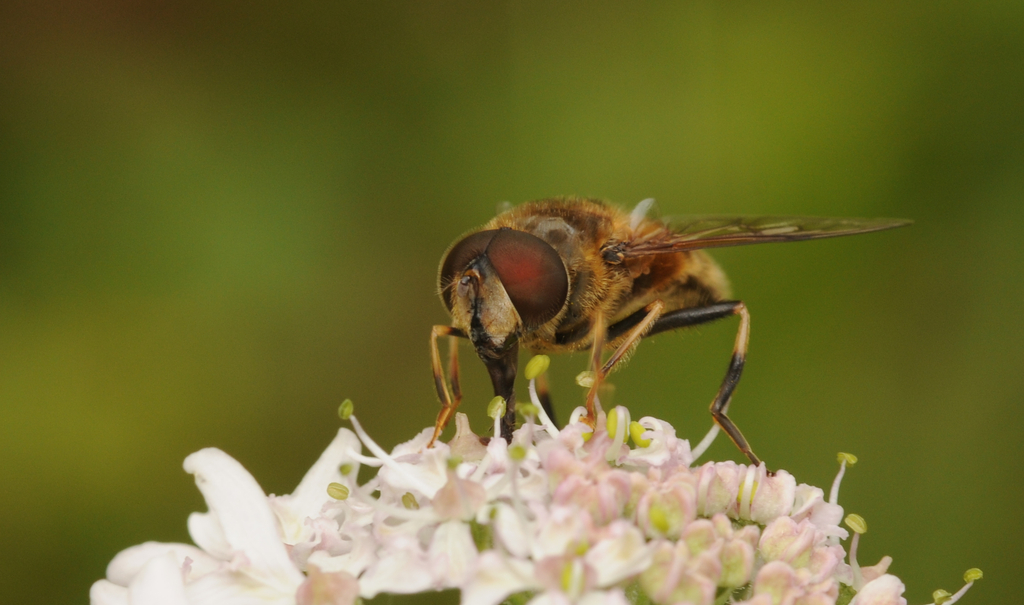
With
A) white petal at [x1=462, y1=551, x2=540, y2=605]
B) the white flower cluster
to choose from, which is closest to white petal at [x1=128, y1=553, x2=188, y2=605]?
the white flower cluster

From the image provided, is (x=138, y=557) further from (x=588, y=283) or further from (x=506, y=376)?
(x=588, y=283)

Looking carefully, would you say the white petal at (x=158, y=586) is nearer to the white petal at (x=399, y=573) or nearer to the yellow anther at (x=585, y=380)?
the white petal at (x=399, y=573)

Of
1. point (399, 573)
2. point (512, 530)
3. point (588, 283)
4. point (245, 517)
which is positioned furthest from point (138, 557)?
point (588, 283)

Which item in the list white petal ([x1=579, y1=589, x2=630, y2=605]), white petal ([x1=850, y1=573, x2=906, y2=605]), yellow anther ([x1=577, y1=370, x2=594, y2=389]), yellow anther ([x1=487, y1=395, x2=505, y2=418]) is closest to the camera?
white petal ([x1=579, y1=589, x2=630, y2=605])

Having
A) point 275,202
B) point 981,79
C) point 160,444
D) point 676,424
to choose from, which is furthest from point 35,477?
point 981,79

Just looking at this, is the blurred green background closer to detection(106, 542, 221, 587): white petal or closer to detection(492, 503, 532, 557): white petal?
detection(106, 542, 221, 587): white petal

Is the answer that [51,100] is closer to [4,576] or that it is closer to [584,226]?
[4,576]
